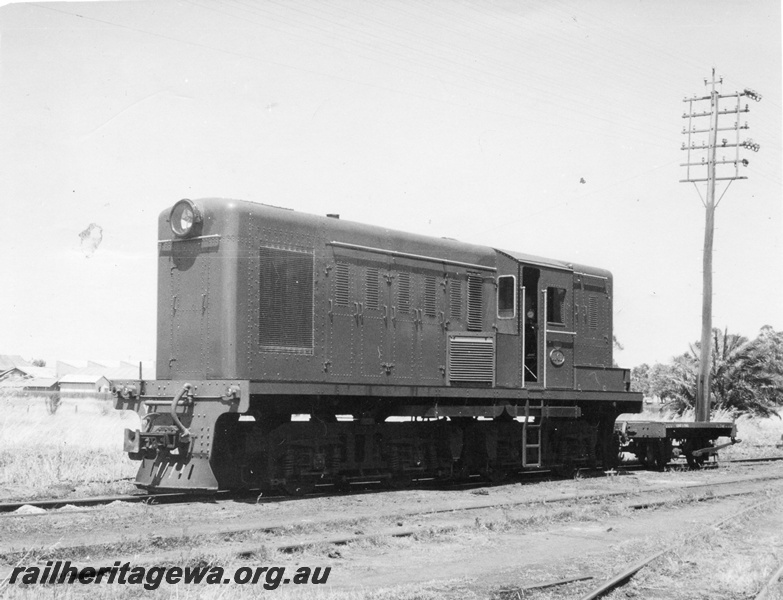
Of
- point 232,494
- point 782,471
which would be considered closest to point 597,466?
point 782,471

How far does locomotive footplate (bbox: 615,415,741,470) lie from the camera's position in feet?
56.3

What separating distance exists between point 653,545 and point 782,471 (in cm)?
1035

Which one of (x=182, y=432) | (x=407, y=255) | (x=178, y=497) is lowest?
(x=178, y=497)

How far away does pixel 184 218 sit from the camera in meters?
12.0

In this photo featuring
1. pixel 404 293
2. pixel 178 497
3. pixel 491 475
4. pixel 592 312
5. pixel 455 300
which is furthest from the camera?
pixel 592 312

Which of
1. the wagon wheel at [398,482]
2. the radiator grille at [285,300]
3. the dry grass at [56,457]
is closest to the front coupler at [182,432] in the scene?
the radiator grille at [285,300]

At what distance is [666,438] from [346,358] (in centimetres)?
825

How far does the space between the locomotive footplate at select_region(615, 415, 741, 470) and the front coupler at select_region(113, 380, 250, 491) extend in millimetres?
8921

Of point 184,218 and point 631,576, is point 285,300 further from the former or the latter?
point 631,576

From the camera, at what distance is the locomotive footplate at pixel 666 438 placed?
17.2 meters

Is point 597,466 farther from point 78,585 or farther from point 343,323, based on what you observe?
point 78,585

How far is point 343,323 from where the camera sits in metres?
12.7

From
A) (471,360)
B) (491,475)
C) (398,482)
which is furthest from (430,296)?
(491,475)

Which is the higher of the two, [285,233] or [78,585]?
[285,233]
